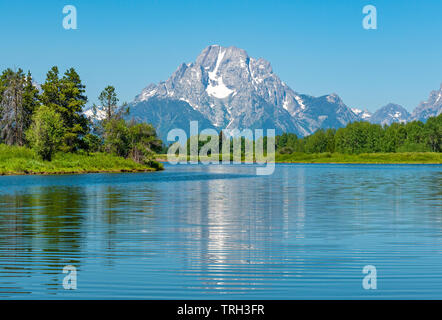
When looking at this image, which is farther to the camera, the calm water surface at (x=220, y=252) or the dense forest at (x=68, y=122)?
the dense forest at (x=68, y=122)

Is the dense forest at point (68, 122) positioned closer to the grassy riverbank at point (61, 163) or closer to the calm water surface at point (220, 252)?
the grassy riverbank at point (61, 163)

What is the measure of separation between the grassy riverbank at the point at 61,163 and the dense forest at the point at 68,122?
3.89 m

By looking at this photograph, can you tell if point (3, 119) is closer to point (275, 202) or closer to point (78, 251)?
point (275, 202)

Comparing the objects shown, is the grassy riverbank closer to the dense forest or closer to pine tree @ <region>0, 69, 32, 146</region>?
the dense forest

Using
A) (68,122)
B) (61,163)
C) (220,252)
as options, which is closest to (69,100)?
(68,122)

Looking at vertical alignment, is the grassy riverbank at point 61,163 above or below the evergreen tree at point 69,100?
below

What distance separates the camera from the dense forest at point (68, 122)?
5266 inches

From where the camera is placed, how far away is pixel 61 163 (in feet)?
388

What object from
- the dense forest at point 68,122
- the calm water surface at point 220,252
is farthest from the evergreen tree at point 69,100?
the calm water surface at point 220,252

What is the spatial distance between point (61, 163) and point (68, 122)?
73.1 feet

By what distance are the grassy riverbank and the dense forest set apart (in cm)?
389

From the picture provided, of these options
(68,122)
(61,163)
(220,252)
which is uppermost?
(68,122)

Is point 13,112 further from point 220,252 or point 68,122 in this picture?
point 220,252
